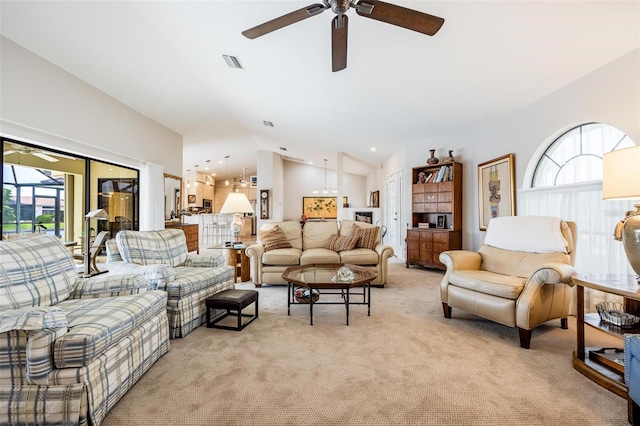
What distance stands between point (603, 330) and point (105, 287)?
3.35 meters

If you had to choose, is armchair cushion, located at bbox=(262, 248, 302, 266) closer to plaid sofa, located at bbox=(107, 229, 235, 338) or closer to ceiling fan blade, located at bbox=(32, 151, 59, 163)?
plaid sofa, located at bbox=(107, 229, 235, 338)

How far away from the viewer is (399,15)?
71.4 inches

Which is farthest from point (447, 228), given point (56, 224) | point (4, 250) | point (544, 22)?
point (56, 224)

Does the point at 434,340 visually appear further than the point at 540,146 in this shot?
No

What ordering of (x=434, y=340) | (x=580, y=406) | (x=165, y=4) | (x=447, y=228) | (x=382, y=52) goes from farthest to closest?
(x=447, y=228) → (x=382, y=52) → (x=165, y=4) → (x=434, y=340) → (x=580, y=406)

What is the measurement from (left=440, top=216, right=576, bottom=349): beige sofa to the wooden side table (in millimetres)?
272

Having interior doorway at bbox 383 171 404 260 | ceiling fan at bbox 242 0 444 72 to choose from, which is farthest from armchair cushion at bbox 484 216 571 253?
interior doorway at bbox 383 171 404 260

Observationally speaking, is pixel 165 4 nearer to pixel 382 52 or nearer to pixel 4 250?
pixel 382 52

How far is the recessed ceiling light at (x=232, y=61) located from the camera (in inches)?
136

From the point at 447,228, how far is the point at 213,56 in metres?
4.59

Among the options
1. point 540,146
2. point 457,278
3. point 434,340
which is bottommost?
point 434,340

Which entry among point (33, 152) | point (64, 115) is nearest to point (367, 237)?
point (64, 115)

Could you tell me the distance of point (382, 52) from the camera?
2.87 m

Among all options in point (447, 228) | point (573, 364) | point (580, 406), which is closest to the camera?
point (580, 406)
